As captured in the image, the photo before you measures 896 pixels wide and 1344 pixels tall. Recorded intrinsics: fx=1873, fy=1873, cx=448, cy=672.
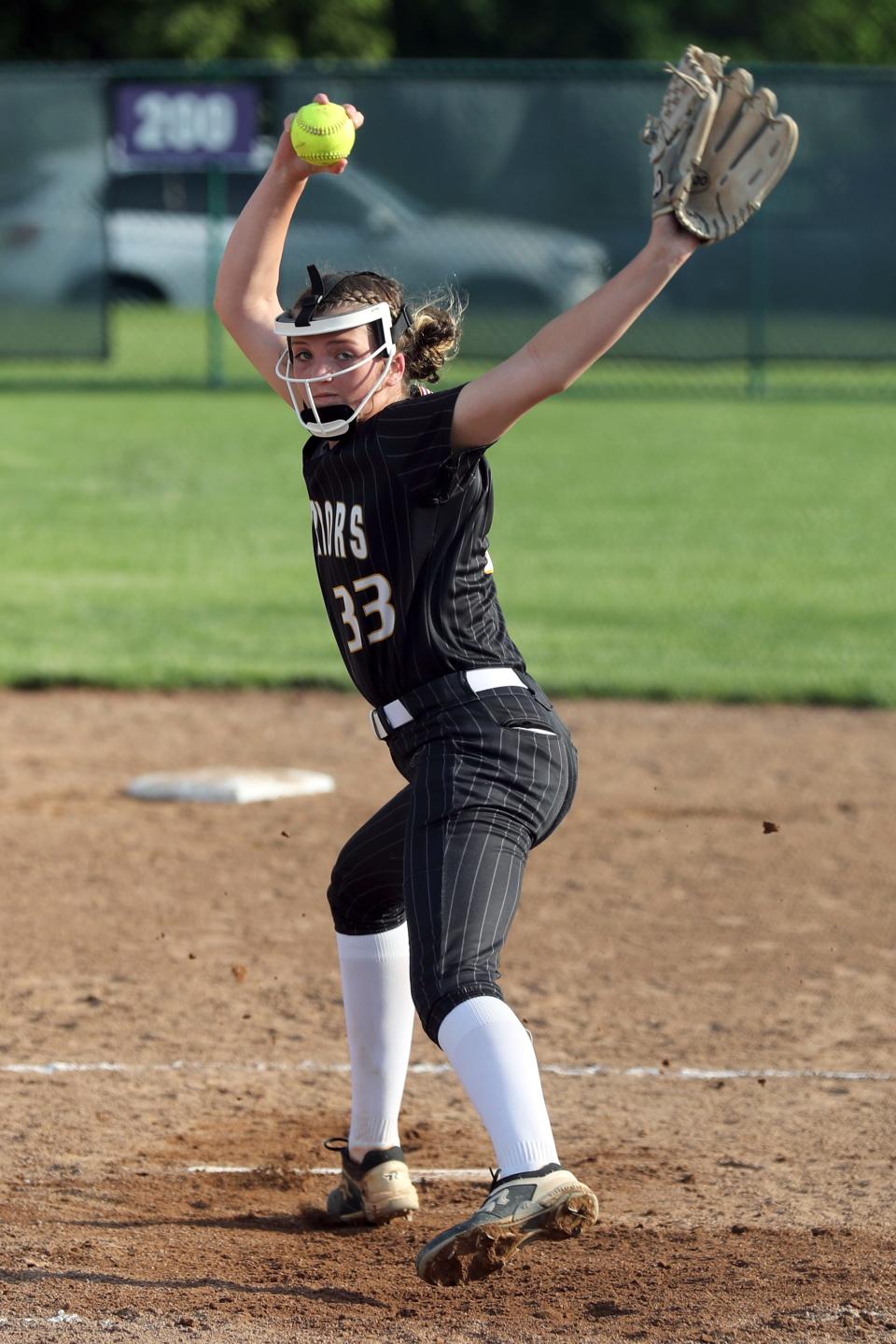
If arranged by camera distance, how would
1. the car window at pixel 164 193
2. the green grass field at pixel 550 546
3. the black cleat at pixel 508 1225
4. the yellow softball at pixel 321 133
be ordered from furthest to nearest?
the car window at pixel 164 193, the green grass field at pixel 550 546, the yellow softball at pixel 321 133, the black cleat at pixel 508 1225

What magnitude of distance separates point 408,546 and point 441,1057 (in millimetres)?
1631

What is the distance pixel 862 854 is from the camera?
558 cm

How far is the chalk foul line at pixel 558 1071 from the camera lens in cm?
399

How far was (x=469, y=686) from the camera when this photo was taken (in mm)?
2994

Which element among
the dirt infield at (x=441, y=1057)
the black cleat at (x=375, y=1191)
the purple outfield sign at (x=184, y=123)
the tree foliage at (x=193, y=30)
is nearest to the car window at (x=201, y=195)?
the purple outfield sign at (x=184, y=123)

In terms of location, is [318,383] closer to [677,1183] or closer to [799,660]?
[677,1183]

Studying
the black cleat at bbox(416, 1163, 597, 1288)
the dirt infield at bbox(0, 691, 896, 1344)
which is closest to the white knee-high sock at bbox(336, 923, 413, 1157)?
the dirt infield at bbox(0, 691, 896, 1344)

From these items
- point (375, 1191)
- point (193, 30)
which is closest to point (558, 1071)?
point (375, 1191)

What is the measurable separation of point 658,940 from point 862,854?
1.01 m

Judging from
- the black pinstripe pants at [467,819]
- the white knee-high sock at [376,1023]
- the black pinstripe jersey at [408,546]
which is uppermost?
the black pinstripe jersey at [408,546]

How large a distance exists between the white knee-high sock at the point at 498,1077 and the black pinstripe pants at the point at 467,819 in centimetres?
4

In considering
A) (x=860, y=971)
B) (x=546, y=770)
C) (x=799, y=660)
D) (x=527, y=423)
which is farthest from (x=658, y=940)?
(x=527, y=423)

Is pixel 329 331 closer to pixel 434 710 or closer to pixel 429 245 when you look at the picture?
pixel 434 710

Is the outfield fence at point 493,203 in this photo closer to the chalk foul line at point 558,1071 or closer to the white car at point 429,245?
the white car at point 429,245
